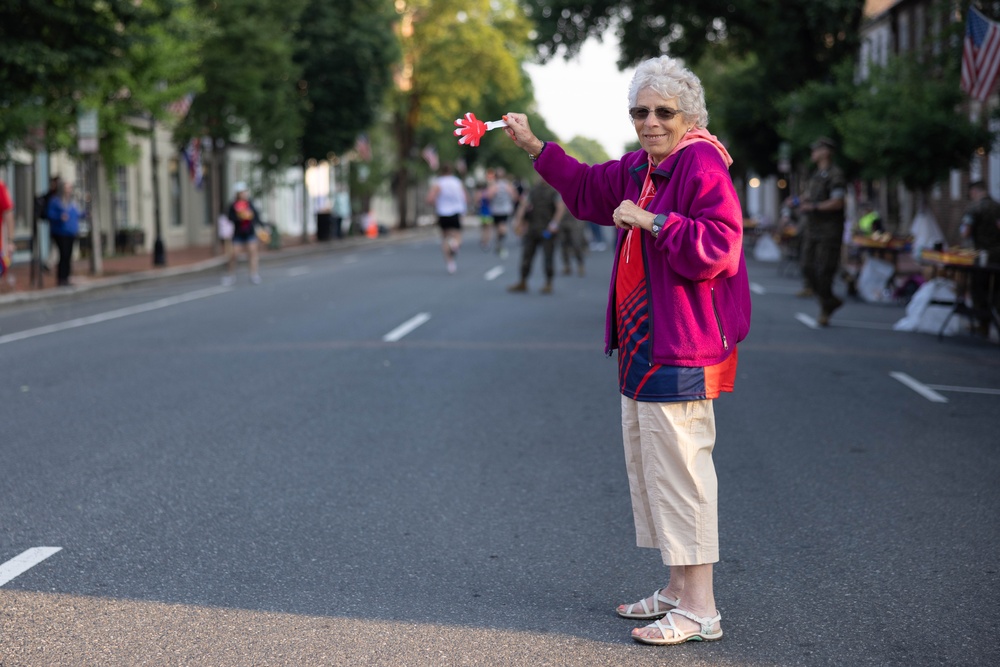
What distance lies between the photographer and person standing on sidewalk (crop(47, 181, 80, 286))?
2180 centimetres

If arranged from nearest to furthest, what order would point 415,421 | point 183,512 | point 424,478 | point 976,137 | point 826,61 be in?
point 183,512 → point 424,478 → point 415,421 → point 976,137 → point 826,61

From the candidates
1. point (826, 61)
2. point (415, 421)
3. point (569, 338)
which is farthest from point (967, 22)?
point (826, 61)

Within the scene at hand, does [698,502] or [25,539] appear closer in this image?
[698,502]

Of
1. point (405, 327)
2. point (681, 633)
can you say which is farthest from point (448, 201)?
point (681, 633)

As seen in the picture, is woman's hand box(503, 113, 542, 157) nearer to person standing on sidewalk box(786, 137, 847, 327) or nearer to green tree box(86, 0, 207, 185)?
person standing on sidewalk box(786, 137, 847, 327)

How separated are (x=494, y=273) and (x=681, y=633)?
2015 cm

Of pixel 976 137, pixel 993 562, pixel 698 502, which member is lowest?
pixel 993 562

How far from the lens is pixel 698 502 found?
13.8 feet

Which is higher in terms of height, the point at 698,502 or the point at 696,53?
the point at 696,53

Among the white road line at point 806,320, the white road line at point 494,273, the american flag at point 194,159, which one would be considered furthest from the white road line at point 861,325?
the american flag at point 194,159

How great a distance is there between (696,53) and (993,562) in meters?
29.2

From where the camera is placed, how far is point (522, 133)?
14.5ft

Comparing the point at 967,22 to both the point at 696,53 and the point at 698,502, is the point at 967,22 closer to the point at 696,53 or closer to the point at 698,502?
the point at 698,502

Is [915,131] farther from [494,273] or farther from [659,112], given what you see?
[659,112]
